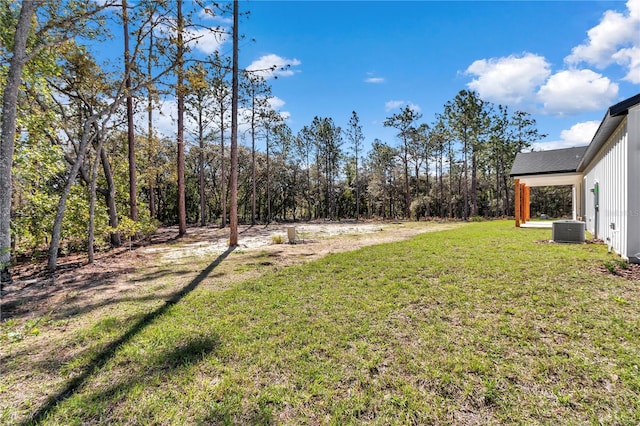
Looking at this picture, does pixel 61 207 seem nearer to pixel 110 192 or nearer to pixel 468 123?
pixel 110 192

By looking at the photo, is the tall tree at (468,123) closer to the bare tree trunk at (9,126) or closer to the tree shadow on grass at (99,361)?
the tree shadow on grass at (99,361)

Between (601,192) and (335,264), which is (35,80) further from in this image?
(601,192)

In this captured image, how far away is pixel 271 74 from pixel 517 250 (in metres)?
8.23

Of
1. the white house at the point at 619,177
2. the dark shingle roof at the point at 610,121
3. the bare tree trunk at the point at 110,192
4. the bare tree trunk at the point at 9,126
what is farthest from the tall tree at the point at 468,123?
the bare tree trunk at the point at 9,126

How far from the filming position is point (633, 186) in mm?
5188

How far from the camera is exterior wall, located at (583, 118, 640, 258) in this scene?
540 cm

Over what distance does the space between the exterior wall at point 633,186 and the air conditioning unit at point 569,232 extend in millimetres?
2661

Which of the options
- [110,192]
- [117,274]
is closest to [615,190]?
[117,274]

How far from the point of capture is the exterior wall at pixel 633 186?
511 centimetres

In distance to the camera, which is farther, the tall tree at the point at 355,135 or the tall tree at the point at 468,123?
the tall tree at the point at 355,135

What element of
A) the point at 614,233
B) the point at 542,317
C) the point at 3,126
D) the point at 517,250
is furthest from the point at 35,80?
the point at 614,233

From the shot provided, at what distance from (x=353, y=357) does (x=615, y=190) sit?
24.9 feet

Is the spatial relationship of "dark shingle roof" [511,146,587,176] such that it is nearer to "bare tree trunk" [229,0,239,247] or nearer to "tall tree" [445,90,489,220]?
"tall tree" [445,90,489,220]

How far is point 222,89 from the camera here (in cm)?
1667
